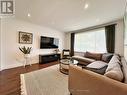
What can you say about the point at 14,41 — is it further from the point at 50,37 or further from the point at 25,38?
the point at 50,37

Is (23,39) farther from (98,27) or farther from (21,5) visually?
(98,27)

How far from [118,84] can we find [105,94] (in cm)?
23

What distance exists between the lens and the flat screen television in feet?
18.3

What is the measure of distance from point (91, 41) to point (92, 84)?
15.9ft

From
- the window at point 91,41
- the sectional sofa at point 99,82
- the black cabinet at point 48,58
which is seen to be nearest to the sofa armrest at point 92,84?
the sectional sofa at point 99,82

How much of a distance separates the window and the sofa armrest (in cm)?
402

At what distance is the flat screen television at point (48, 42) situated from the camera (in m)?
5.57

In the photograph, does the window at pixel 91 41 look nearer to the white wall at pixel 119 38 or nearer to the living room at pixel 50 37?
the living room at pixel 50 37

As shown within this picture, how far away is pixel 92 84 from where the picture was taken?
1.35 m

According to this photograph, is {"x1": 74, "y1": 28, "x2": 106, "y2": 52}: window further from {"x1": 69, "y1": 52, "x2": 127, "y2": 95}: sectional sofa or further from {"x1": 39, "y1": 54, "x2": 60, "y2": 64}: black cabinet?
{"x1": 69, "y1": 52, "x2": 127, "y2": 95}: sectional sofa

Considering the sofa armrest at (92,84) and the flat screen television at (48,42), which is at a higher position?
the flat screen television at (48,42)

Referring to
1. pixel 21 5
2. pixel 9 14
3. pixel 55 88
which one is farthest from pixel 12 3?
pixel 55 88

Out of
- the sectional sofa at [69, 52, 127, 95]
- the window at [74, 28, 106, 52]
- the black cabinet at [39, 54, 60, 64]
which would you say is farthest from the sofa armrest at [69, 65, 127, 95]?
the window at [74, 28, 106, 52]

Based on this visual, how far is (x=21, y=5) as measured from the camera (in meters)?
3.27
